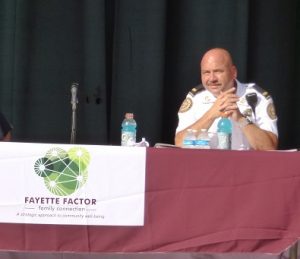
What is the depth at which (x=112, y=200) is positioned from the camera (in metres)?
2.43

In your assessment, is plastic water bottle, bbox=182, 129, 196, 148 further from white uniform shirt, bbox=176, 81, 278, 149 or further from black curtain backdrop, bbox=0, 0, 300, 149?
black curtain backdrop, bbox=0, 0, 300, 149

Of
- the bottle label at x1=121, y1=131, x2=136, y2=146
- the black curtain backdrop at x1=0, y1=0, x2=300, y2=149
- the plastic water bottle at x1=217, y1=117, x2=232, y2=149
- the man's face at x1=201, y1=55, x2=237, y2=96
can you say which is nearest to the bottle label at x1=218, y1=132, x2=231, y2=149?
the plastic water bottle at x1=217, y1=117, x2=232, y2=149

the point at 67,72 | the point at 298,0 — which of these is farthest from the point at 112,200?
the point at 298,0

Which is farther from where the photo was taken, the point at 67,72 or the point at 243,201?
the point at 67,72

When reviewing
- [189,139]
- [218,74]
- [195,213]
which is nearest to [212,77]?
[218,74]

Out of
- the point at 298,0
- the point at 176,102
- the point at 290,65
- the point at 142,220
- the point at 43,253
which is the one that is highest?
the point at 298,0

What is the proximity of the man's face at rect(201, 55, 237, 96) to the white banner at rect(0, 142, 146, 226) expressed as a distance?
922mm

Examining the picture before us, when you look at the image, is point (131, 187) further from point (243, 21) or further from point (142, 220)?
point (243, 21)

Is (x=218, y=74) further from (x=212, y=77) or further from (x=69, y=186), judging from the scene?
(x=69, y=186)

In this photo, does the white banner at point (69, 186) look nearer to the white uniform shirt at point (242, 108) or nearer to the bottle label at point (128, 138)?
the bottle label at point (128, 138)

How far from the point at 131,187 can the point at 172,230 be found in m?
0.22

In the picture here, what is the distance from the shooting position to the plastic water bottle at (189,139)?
109 inches

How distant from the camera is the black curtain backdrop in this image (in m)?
3.97

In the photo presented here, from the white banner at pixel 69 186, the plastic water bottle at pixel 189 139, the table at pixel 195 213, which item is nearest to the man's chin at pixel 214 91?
the plastic water bottle at pixel 189 139
